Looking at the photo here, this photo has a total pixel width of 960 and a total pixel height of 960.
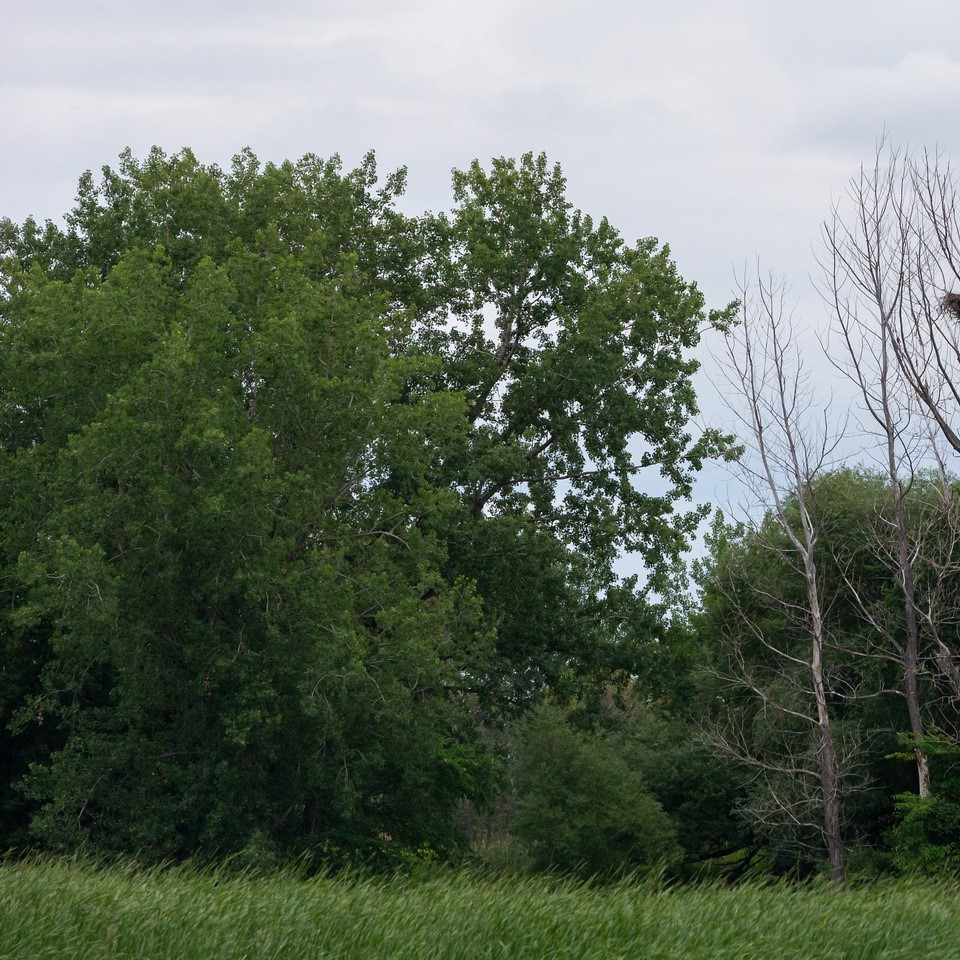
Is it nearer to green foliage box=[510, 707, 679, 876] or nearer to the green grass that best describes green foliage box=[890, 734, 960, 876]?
the green grass

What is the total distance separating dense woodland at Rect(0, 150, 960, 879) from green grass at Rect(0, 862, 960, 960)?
8.28 m

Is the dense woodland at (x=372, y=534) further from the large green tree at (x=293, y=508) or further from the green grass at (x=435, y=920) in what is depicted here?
the green grass at (x=435, y=920)

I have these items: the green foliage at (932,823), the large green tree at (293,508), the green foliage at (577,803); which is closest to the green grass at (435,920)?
the large green tree at (293,508)

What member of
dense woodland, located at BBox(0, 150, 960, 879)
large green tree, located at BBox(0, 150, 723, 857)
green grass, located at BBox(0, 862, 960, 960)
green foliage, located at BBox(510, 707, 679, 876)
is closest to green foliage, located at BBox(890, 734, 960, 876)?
dense woodland, located at BBox(0, 150, 960, 879)

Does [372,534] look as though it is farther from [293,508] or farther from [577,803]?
[577,803]

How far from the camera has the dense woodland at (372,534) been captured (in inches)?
727

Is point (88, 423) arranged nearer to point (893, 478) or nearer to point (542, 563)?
point (542, 563)

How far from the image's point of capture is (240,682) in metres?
18.9

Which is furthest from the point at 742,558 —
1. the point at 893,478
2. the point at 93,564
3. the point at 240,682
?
the point at 93,564

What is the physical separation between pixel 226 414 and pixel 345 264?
4.60m

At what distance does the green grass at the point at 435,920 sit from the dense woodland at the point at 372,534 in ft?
27.2

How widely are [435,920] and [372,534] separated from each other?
41.8ft

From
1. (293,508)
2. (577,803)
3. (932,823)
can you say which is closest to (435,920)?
(293,508)

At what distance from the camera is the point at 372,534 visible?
21.3m
